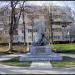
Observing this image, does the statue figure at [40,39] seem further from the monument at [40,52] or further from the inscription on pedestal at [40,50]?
the inscription on pedestal at [40,50]

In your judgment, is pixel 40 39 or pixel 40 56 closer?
pixel 40 56

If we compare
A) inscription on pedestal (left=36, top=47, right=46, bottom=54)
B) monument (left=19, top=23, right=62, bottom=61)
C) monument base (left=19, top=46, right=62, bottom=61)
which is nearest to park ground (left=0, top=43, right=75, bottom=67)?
monument base (left=19, top=46, right=62, bottom=61)

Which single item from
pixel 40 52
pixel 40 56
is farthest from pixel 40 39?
pixel 40 56

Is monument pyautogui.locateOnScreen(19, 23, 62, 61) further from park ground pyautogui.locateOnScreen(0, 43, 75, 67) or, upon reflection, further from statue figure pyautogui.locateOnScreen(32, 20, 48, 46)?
park ground pyautogui.locateOnScreen(0, 43, 75, 67)

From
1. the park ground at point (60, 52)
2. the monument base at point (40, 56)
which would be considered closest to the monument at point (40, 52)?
the monument base at point (40, 56)

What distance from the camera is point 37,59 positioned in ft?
71.7

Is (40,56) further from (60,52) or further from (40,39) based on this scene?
(60,52)

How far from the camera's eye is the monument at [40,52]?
22016mm

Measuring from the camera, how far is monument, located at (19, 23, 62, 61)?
2202cm

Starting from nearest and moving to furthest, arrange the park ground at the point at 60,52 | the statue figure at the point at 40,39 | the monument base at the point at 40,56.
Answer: the park ground at the point at 60,52 < the monument base at the point at 40,56 < the statue figure at the point at 40,39

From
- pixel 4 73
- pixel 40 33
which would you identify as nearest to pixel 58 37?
pixel 40 33

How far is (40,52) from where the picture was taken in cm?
2359

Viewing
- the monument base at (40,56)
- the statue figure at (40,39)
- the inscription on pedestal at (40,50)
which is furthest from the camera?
the statue figure at (40,39)

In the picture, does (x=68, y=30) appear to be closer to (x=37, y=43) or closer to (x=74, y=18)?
(x=74, y=18)
